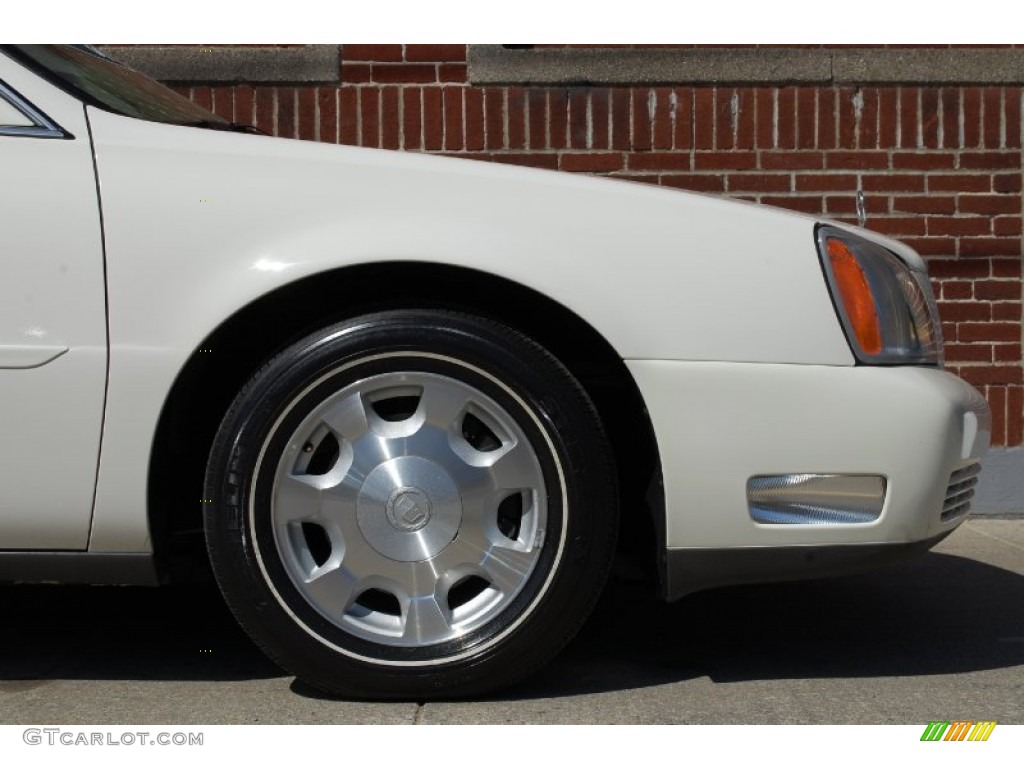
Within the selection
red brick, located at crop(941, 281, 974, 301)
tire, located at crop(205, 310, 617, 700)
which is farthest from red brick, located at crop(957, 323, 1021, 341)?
tire, located at crop(205, 310, 617, 700)

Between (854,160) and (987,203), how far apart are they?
0.68m

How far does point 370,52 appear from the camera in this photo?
6965 mm

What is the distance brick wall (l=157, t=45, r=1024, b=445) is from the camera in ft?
22.9

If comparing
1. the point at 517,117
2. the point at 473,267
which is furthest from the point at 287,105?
the point at 473,267

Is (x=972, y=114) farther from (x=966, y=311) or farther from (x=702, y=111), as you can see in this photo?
(x=702, y=111)

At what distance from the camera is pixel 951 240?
7059 millimetres

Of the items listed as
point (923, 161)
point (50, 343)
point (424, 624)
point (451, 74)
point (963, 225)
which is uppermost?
point (451, 74)

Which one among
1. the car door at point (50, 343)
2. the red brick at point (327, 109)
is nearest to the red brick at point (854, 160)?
the red brick at point (327, 109)

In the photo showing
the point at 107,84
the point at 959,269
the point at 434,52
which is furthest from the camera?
the point at 959,269

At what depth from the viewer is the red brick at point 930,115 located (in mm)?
6996

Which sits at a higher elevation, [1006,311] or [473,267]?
[473,267]

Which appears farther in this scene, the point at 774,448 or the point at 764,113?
the point at 764,113

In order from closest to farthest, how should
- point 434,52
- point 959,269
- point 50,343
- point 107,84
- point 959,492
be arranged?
point 50,343 < point 959,492 < point 107,84 < point 434,52 < point 959,269

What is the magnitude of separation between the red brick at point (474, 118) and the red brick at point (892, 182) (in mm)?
1825
